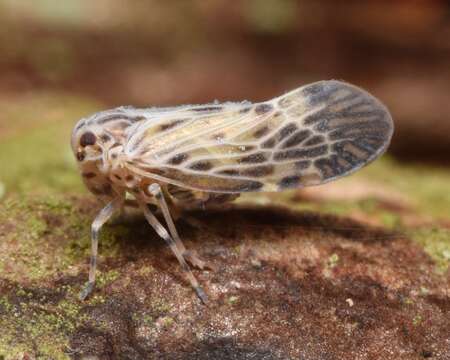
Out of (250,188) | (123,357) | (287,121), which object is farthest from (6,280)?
(287,121)

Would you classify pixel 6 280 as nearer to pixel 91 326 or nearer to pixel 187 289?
pixel 91 326

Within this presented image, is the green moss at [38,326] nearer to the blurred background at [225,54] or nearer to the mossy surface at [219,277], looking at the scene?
the mossy surface at [219,277]

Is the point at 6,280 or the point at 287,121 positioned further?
the point at 287,121

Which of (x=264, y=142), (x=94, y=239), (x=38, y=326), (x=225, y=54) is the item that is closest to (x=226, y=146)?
(x=264, y=142)

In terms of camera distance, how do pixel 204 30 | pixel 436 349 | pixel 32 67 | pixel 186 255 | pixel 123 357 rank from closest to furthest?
pixel 123 357 → pixel 436 349 → pixel 186 255 → pixel 32 67 → pixel 204 30

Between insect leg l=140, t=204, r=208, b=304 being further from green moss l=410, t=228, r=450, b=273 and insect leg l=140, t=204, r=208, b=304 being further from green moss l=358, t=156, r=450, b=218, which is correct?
green moss l=358, t=156, r=450, b=218
